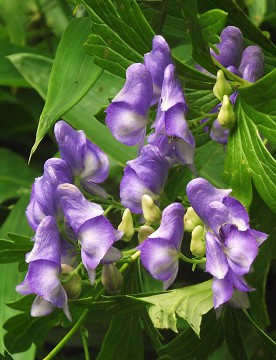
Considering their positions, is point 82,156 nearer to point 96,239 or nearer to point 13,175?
point 96,239

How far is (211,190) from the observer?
1.72 ft

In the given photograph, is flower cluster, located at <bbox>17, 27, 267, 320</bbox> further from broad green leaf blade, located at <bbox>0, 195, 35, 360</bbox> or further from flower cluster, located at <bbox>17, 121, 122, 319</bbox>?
broad green leaf blade, located at <bbox>0, 195, 35, 360</bbox>

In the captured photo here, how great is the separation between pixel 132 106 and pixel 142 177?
0.05 metres

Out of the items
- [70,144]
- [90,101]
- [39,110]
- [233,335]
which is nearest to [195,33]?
[70,144]

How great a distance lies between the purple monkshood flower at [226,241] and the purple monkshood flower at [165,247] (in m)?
0.02

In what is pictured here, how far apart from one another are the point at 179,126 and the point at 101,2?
11 cm

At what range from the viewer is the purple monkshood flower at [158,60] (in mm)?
543

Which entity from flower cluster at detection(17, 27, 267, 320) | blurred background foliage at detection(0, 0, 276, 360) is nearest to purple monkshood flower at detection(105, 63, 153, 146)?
flower cluster at detection(17, 27, 267, 320)

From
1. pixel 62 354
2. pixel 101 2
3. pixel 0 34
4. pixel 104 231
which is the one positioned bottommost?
pixel 62 354

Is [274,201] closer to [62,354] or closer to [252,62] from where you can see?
[252,62]

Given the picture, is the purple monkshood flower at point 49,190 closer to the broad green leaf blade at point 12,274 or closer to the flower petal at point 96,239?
the flower petal at point 96,239

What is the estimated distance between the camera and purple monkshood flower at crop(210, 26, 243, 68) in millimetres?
624

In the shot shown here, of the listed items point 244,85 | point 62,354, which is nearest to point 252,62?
point 244,85

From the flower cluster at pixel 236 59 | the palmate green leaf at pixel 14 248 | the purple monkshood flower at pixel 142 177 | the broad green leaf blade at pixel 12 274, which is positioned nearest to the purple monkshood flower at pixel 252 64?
the flower cluster at pixel 236 59
